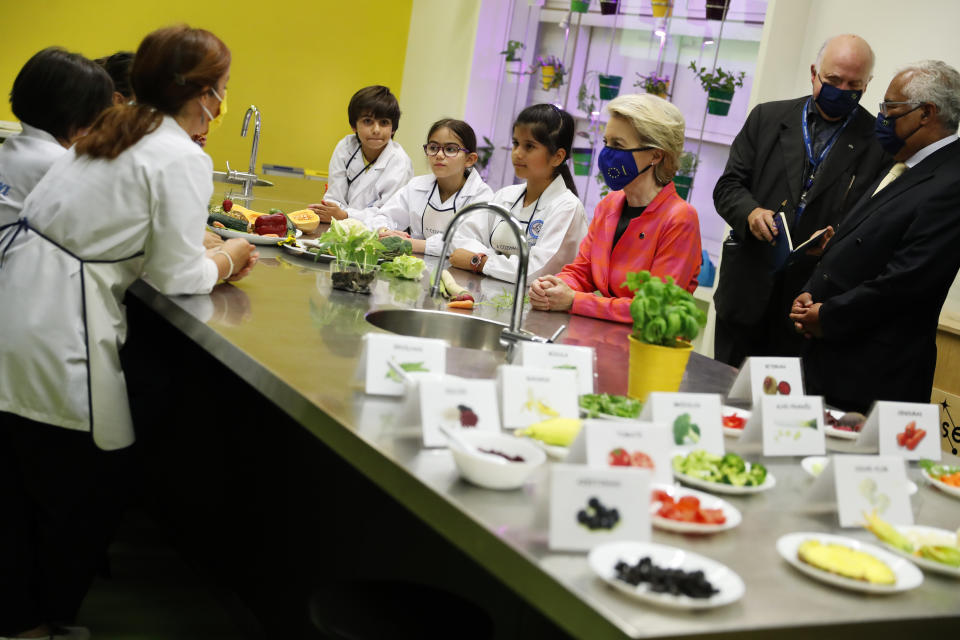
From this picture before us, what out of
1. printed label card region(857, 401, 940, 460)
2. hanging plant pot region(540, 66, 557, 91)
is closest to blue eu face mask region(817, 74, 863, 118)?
printed label card region(857, 401, 940, 460)

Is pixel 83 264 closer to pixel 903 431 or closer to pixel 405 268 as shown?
pixel 405 268

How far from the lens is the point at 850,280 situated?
10.6 feet

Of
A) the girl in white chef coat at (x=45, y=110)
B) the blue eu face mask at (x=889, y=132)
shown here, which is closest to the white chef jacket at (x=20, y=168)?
the girl in white chef coat at (x=45, y=110)

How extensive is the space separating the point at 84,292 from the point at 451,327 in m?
1.05

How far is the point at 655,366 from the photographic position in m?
2.00

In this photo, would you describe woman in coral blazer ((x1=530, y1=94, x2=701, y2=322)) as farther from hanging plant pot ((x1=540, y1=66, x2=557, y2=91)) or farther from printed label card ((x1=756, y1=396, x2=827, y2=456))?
hanging plant pot ((x1=540, y1=66, x2=557, y2=91))

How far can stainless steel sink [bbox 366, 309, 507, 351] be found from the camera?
283cm

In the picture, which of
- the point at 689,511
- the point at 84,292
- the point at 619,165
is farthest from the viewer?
the point at 619,165

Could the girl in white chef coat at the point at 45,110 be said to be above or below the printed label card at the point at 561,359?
above

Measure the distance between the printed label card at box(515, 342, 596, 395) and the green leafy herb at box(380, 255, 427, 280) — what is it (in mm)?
1422

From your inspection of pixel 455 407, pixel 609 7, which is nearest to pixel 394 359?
pixel 455 407

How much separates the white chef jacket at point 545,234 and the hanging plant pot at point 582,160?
7.08 feet

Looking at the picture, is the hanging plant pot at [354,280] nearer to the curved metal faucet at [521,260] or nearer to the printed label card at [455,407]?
the curved metal faucet at [521,260]

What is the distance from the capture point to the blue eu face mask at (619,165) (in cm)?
299
